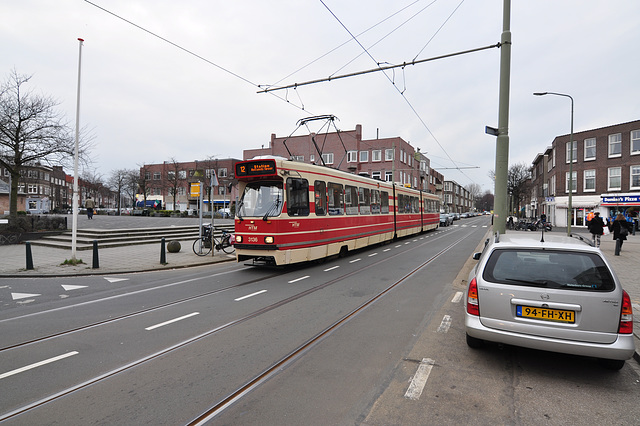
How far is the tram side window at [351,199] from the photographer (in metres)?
12.8

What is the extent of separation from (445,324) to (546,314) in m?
1.95

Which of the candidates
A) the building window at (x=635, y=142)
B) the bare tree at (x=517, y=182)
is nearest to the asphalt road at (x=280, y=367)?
the building window at (x=635, y=142)

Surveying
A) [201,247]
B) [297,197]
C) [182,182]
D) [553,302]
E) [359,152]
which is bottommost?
[201,247]

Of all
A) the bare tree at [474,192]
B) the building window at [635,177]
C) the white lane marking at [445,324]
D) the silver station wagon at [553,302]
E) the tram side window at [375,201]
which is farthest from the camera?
the bare tree at [474,192]

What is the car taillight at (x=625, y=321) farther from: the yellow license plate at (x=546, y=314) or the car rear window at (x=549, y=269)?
the yellow license plate at (x=546, y=314)

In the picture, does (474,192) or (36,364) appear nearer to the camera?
(36,364)

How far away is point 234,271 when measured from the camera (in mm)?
10445

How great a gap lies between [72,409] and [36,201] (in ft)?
269

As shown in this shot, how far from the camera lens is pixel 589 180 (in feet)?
117

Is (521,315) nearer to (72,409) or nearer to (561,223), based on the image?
(72,409)

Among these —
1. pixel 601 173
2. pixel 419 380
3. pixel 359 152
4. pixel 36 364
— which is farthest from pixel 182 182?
pixel 419 380

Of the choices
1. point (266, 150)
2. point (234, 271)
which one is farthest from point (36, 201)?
point (234, 271)

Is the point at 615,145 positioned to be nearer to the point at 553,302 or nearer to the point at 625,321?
the point at 625,321

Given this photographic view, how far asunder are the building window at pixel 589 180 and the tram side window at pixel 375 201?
31552 millimetres
